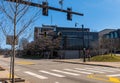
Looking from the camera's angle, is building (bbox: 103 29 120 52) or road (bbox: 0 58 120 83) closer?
road (bbox: 0 58 120 83)

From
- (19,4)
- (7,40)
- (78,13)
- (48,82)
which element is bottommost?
(48,82)

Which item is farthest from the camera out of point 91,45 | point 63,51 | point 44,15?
A: point 91,45

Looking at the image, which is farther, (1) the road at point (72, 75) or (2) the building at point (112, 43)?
(2) the building at point (112, 43)

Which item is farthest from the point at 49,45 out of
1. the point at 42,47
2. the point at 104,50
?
the point at 104,50

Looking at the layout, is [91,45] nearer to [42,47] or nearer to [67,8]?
[42,47]

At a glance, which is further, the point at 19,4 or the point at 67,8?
the point at 67,8

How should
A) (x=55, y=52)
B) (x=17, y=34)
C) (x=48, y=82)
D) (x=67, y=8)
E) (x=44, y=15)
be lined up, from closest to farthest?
(x=17, y=34) < (x=48, y=82) < (x=44, y=15) < (x=67, y=8) < (x=55, y=52)

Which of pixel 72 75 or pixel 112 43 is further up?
pixel 112 43

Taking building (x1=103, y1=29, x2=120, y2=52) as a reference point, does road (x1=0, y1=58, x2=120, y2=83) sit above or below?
below

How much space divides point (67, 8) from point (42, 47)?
7699cm

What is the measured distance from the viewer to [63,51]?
94875 mm

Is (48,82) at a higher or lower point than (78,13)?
lower

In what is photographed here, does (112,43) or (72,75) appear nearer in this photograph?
(72,75)

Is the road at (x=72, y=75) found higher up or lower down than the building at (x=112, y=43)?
lower down
